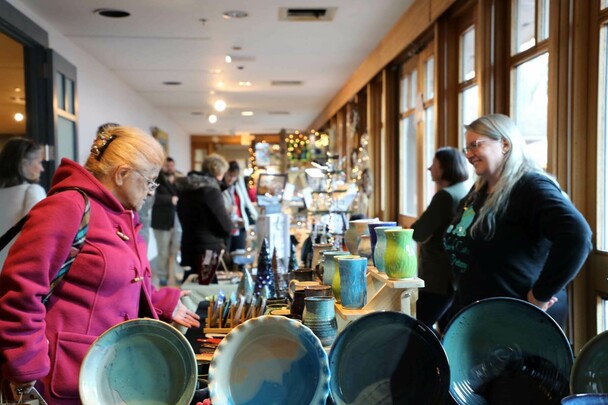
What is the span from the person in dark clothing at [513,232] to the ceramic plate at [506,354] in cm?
86

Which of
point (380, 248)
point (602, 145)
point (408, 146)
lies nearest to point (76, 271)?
point (380, 248)

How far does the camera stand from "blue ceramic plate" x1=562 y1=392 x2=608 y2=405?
1.18m

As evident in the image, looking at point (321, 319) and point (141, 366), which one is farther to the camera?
point (321, 319)

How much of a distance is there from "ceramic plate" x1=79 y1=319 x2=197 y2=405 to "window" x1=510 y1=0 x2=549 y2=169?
7.57 feet

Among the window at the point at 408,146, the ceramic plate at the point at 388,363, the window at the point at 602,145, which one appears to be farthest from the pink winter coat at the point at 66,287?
the window at the point at 408,146

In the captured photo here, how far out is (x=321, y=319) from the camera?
1643 mm

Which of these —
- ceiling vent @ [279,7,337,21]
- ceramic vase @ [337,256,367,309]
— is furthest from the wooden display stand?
ceiling vent @ [279,7,337,21]

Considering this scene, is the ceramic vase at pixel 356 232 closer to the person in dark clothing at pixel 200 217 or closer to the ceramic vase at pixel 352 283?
the ceramic vase at pixel 352 283

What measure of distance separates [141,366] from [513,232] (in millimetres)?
1541

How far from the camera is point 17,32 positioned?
5.07m

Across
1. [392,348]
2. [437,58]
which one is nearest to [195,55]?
[437,58]

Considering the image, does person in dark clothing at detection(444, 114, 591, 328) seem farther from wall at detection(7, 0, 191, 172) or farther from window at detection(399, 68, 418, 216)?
wall at detection(7, 0, 191, 172)

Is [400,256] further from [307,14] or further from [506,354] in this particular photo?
[307,14]

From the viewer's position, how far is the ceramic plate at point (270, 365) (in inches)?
53.5
